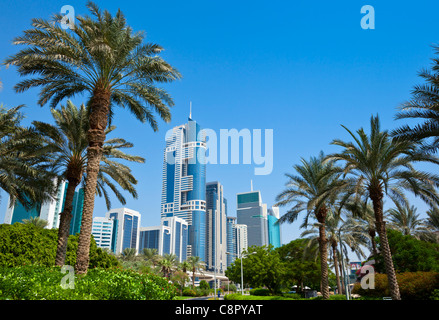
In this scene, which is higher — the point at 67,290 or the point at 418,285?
the point at 67,290

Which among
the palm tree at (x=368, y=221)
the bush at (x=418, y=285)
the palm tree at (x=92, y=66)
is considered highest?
the palm tree at (x=92, y=66)

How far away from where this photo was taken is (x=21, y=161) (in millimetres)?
18875

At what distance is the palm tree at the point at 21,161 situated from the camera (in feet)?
57.3

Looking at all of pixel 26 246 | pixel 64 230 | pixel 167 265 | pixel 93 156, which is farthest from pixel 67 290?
pixel 167 265

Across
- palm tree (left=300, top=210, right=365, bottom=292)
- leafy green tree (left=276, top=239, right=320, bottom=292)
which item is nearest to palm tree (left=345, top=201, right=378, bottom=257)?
palm tree (left=300, top=210, right=365, bottom=292)

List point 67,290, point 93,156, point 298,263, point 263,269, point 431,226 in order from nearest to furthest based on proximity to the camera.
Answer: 1. point 67,290
2. point 93,156
3. point 431,226
4. point 263,269
5. point 298,263

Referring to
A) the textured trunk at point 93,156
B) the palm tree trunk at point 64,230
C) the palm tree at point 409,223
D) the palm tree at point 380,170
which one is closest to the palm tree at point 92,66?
the textured trunk at point 93,156

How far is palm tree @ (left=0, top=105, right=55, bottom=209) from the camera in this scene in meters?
17.5

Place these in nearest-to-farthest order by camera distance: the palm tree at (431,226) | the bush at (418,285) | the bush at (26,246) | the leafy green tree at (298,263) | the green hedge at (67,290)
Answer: the green hedge at (67,290) → the bush at (418,285) → the bush at (26,246) → the palm tree at (431,226) → the leafy green tree at (298,263)

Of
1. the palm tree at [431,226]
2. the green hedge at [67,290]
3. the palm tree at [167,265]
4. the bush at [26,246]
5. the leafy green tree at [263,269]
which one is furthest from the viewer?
the palm tree at [167,265]

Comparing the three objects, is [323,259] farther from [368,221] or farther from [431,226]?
[431,226]

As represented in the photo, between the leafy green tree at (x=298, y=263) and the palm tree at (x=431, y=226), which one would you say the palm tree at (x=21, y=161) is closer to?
the leafy green tree at (x=298, y=263)
